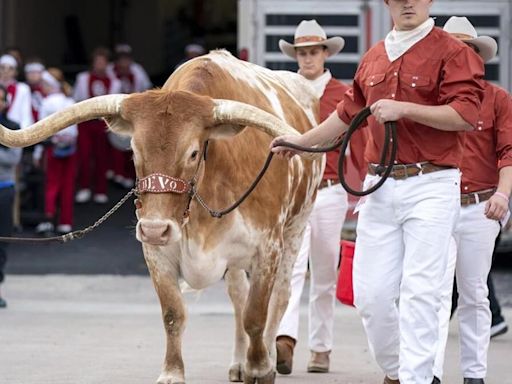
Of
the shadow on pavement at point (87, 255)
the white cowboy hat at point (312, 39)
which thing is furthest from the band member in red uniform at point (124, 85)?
the white cowboy hat at point (312, 39)

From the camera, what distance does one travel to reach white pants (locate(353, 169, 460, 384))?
675 centimetres

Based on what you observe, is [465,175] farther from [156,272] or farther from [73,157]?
[73,157]

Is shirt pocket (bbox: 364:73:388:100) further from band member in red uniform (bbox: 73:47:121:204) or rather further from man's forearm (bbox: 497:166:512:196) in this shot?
band member in red uniform (bbox: 73:47:121:204)

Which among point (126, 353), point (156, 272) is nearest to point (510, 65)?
point (126, 353)

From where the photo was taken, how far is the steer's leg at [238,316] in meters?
8.77

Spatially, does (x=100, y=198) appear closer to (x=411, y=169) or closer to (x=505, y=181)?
(x=505, y=181)

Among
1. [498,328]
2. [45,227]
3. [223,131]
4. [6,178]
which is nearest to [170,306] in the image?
[223,131]

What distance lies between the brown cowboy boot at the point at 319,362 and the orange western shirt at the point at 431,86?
260 centimetres

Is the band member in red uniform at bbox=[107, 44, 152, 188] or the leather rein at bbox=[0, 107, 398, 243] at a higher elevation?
the leather rein at bbox=[0, 107, 398, 243]

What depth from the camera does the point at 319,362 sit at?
361 inches

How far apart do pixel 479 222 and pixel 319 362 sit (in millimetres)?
1662

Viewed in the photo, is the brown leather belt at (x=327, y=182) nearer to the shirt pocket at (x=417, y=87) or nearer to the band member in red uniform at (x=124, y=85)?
the shirt pocket at (x=417, y=87)

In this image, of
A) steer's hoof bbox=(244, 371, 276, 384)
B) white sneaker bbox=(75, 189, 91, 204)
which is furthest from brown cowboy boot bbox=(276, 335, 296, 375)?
white sneaker bbox=(75, 189, 91, 204)

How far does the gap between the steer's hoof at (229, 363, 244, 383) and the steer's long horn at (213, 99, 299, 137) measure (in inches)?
76.5
